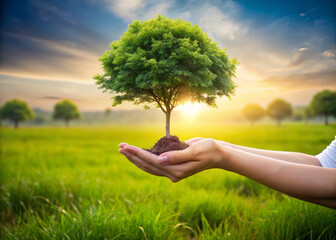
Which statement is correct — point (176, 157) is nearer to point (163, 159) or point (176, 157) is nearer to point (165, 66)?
point (163, 159)

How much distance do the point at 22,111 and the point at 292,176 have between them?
54.9 meters

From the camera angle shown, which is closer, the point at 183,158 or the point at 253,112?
the point at 183,158

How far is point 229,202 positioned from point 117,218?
2.48m

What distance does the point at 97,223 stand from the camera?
3248 mm

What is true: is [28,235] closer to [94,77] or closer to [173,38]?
[94,77]

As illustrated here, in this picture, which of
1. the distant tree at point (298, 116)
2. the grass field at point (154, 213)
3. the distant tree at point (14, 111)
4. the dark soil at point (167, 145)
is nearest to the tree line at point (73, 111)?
the distant tree at point (14, 111)

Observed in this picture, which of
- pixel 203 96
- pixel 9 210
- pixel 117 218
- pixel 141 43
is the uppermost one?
pixel 141 43

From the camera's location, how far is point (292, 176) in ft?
6.53

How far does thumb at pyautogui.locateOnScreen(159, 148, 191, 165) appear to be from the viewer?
209 cm

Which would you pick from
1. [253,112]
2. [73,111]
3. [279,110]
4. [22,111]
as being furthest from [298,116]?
[22,111]

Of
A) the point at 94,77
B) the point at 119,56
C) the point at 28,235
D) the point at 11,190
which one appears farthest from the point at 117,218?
the point at 11,190

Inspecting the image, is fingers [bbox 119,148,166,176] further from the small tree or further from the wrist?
the wrist

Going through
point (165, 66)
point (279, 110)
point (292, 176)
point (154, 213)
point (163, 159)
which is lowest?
point (154, 213)

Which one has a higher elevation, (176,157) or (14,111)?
(14,111)
